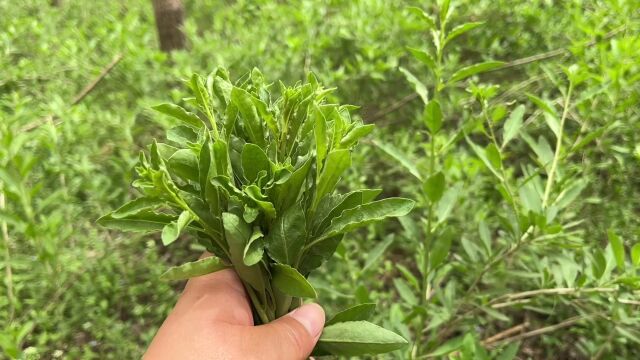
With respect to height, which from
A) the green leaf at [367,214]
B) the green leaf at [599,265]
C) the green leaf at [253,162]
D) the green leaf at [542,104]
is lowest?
the green leaf at [599,265]

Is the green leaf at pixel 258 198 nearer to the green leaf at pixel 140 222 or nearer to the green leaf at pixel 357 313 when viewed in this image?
the green leaf at pixel 140 222

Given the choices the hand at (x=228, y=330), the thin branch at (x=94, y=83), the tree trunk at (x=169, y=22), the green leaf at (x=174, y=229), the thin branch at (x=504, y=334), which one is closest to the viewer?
the green leaf at (x=174, y=229)

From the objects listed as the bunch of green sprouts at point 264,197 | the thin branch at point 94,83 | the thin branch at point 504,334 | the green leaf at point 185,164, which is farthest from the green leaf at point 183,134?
the thin branch at point 504,334

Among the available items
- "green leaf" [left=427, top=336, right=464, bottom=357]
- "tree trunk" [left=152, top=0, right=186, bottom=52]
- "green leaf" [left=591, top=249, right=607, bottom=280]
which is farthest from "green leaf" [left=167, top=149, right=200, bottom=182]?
"tree trunk" [left=152, top=0, right=186, bottom=52]

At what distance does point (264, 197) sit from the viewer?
897 millimetres

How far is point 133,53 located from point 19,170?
3.51 feet

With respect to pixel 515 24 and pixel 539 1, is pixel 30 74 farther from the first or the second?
pixel 539 1

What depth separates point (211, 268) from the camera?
97cm

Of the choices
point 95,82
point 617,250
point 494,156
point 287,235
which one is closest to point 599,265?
point 617,250

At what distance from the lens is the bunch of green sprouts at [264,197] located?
0.88 metres

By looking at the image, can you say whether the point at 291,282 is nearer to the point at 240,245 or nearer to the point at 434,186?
the point at 240,245

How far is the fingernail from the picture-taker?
3.49 ft

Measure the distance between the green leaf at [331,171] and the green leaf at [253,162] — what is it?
11cm

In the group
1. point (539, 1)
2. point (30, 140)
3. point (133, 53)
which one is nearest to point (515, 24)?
point (539, 1)
